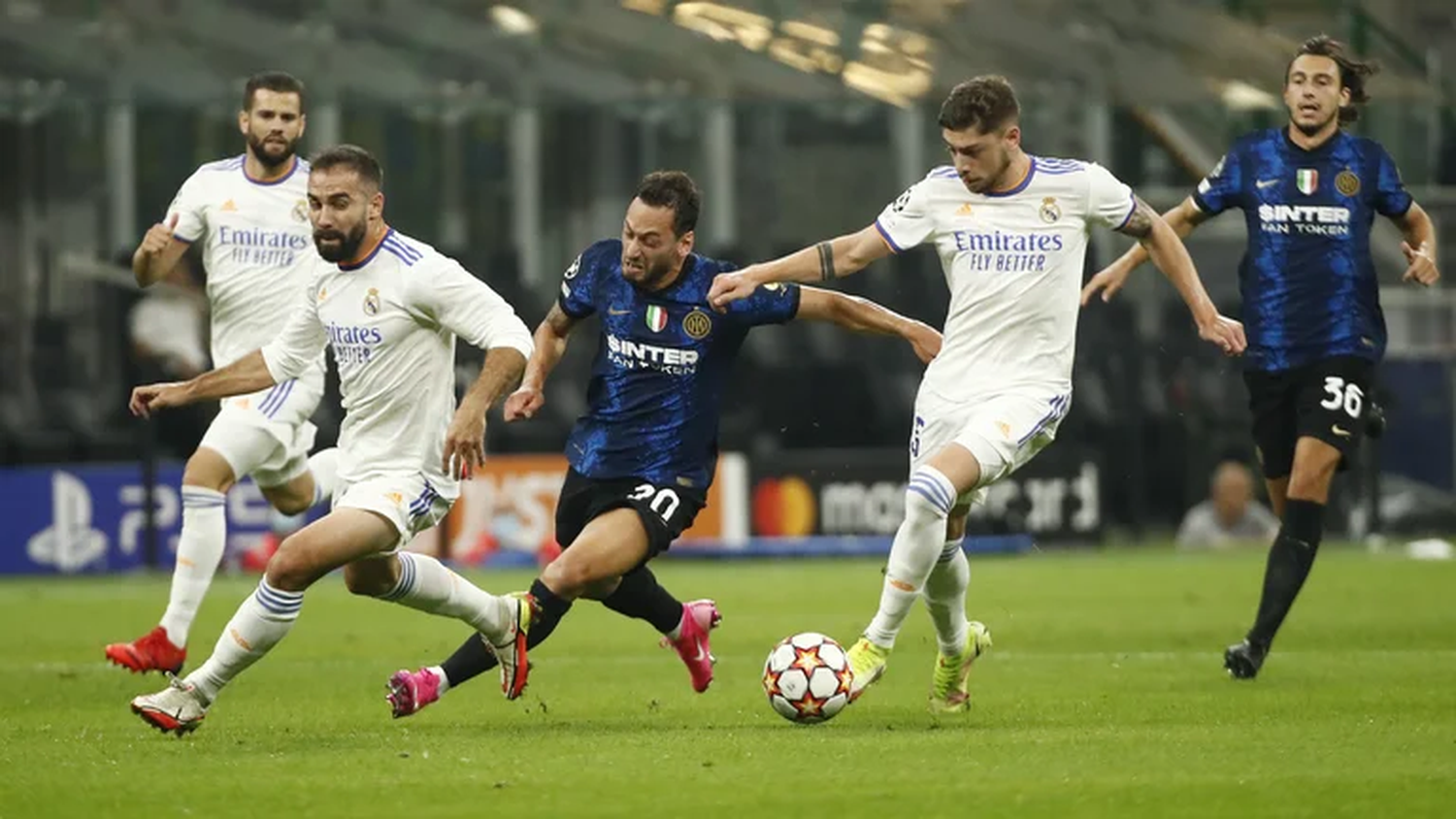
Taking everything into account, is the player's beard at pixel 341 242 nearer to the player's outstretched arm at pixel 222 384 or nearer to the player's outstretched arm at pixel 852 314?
the player's outstretched arm at pixel 222 384

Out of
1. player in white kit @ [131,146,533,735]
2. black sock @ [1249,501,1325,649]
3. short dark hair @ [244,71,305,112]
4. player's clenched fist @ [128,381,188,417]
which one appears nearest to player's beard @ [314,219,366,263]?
player in white kit @ [131,146,533,735]

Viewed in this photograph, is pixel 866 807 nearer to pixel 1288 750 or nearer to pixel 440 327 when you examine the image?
pixel 1288 750

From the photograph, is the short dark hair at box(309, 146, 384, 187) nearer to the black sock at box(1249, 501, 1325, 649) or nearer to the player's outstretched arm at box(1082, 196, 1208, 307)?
the player's outstretched arm at box(1082, 196, 1208, 307)

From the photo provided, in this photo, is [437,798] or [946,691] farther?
[946,691]

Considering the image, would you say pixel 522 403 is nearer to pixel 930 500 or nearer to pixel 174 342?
pixel 930 500

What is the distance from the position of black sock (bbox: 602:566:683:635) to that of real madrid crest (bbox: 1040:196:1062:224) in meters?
1.89

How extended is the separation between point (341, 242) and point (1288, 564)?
4110 mm

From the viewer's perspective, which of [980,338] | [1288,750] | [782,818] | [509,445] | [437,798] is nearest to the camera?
[782,818]

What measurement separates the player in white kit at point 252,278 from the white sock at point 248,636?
7.98 ft

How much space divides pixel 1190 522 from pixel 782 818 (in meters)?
Answer: 15.4

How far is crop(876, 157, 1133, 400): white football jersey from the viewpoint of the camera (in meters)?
8.78

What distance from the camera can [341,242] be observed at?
841cm

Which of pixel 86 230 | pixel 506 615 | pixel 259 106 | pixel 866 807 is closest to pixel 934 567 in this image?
pixel 506 615

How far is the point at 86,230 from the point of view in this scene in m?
23.5
